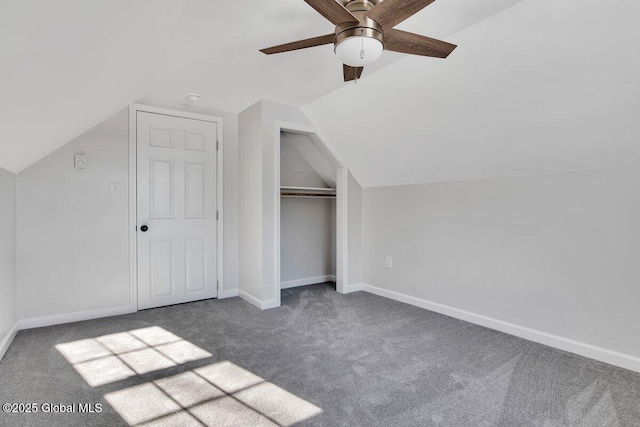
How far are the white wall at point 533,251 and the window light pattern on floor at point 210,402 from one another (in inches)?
76.4

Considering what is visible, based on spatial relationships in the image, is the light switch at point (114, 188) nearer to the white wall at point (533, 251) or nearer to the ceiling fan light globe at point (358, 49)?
the ceiling fan light globe at point (358, 49)

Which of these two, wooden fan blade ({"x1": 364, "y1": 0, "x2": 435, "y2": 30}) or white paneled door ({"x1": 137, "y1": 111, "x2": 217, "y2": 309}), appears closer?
wooden fan blade ({"x1": 364, "y1": 0, "x2": 435, "y2": 30})

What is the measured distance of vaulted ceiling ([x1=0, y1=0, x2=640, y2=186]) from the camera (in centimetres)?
136

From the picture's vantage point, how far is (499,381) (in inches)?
78.3

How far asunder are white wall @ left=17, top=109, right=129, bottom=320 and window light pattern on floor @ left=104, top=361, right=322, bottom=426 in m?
1.59

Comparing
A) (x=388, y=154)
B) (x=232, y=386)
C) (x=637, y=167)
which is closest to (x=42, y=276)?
(x=232, y=386)

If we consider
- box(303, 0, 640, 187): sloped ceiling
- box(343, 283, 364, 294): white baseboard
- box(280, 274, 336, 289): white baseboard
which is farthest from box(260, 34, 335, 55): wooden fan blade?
box(280, 274, 336, 289): white baseboard

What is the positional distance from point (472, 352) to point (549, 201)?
4.15 feet

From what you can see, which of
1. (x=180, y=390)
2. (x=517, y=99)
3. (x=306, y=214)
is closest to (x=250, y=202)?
(x=306, y=214)

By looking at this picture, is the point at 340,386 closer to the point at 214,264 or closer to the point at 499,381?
the point at 499,381

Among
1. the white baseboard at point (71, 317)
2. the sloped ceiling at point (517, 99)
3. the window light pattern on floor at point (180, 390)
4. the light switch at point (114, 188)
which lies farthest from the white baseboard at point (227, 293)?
the sloped ceiling at point (517, 99)

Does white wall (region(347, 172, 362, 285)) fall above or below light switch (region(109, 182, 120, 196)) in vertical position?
below

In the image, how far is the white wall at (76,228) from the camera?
281 centimetres

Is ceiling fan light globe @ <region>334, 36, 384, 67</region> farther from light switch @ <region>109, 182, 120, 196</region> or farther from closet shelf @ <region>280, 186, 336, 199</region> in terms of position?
light switch @ <region>109, 182, 120, 196</region>
